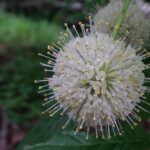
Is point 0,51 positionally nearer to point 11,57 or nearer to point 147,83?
point 11,57

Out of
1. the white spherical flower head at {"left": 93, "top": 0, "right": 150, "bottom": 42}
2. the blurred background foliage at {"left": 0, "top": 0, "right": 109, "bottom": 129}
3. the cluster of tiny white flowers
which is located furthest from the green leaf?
the blurred background foliage at {"left": 0, "top": 0, "right": 109, "bottom": 129}

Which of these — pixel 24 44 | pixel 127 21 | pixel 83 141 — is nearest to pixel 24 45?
pixel 24 44

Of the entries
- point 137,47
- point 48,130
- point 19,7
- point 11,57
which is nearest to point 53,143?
point 48,130

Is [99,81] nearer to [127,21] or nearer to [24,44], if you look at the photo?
[127,21]

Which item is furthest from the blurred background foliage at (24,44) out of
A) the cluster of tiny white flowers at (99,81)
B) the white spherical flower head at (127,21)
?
the cluster of tiny white flowers at (99,81)

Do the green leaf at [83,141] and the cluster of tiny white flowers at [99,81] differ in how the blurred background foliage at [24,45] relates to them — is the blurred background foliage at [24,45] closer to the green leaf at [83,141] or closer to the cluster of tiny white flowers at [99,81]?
the green leaf at [83,141]

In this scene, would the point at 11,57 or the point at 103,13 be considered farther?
the point at 11,57
